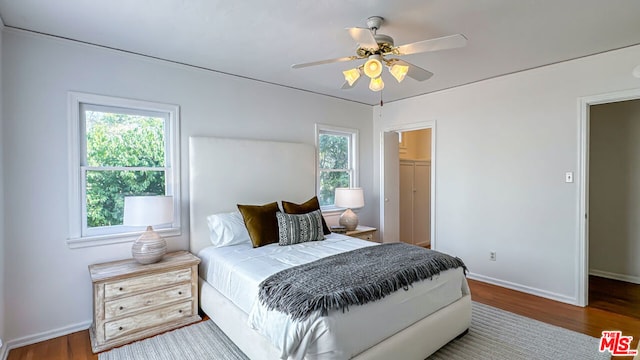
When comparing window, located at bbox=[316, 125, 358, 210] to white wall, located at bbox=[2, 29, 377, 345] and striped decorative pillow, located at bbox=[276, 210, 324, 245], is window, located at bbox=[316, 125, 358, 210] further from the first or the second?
white wall, located at bbox=[2, 29, 377, 345]

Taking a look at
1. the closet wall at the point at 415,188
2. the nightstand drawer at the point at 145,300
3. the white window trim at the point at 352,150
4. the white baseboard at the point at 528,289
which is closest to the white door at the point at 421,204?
the closet wall at the point at 415,188

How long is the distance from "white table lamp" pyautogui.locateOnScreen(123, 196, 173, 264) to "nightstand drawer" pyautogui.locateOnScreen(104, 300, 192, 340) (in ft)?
1.42

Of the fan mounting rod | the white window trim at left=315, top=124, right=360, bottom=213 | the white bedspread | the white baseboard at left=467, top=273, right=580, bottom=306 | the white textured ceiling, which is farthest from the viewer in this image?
the white window trim at left=315, top=124, right=360, bottom=213

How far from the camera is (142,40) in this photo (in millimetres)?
2641

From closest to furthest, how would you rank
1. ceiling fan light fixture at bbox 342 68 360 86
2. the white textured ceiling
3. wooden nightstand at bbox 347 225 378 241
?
1. the white textured ceiling
2. ceiling fan light fixture at bbox 342 68 360 86
3. wooden nightstand at bbox 347 225 378 241

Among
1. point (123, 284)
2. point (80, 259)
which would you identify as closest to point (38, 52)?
point (80, 259)

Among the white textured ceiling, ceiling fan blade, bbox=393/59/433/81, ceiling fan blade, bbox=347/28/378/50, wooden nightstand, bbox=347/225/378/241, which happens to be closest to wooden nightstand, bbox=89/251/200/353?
the white textured ceiling

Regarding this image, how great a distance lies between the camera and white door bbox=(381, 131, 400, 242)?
4996 millimetres

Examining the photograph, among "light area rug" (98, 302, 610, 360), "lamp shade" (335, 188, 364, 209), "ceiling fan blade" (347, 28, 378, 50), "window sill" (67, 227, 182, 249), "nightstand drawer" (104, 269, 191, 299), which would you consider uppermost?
"ceiling fan blade" (347, 28, 378, 50)

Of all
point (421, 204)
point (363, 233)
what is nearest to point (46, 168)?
point (363, 233)

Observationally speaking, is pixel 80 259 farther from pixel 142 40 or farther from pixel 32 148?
pixel 142 40

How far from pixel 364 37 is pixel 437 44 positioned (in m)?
0.49

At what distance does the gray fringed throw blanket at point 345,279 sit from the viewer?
176 cm

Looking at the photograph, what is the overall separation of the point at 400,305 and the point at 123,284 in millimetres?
2139
